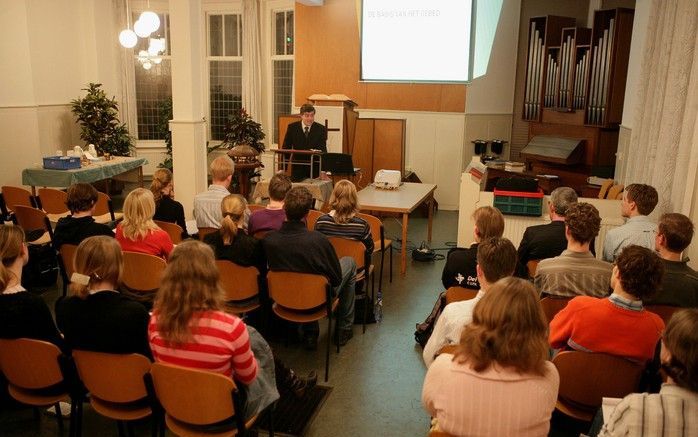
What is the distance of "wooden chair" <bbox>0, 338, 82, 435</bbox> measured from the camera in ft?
7.96

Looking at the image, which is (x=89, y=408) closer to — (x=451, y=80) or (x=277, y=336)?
(x=277, y=336)

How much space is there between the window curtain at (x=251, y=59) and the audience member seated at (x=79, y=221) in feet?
22.4

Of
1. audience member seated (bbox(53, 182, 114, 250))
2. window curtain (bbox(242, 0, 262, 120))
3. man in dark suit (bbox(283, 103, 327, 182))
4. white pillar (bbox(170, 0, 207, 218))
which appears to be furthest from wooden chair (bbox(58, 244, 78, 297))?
window curtain (bbox(242, 0, 262, 120))

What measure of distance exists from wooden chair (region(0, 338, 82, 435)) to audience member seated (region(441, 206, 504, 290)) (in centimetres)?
211

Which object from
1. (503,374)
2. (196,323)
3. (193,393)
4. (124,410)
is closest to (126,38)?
(124,410)

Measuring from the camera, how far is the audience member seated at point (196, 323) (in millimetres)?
2225

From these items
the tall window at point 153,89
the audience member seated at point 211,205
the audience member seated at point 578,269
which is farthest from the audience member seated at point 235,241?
the tall window at point 153,89

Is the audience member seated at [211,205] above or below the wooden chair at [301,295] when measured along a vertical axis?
above

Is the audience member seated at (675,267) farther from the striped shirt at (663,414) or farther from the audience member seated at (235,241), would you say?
the audience member seated at (235,241)

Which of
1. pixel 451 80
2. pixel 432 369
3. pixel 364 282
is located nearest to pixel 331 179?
pixel 451 80

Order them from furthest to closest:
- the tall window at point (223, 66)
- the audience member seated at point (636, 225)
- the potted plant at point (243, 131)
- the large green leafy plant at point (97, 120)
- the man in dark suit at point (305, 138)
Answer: the tall window at point (223, 66)
the potted plant at point (243, 131)
the large green leafy plant at point (97, 120)
the man in dark suit at point (305, 138)
the audience member seated at point (636, 225)

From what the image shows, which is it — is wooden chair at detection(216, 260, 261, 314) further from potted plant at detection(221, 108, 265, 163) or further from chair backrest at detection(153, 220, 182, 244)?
potted plant at detection(221, 108, 265, 163)

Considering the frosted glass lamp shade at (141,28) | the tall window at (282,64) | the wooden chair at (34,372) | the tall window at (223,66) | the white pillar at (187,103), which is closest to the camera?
the wooden chair at (34,372)

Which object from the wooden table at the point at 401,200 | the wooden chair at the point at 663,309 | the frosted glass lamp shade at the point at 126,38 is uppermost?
the frosted glass lamp shade at the point at 126,38
